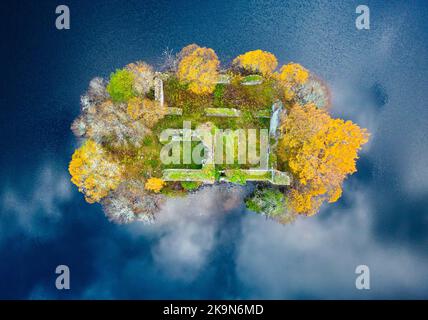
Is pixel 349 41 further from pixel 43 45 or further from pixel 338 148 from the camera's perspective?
pixel 43 45

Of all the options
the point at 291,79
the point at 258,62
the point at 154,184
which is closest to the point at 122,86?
the point at 154,184

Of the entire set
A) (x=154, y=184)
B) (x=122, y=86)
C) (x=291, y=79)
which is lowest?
(x=154, y=184)

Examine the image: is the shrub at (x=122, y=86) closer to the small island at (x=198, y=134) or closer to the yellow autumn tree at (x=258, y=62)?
the small island at (x=198, y=134)

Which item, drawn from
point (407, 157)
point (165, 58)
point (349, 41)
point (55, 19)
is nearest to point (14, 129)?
point (55, 19)

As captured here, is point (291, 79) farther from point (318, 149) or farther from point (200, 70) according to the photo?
point (200, 70)

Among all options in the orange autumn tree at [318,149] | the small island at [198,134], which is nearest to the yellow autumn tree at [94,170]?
the small island at [198,134]
